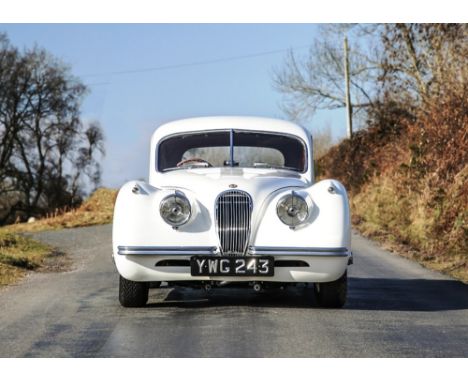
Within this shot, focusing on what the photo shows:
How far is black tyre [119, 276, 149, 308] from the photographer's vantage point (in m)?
8.70

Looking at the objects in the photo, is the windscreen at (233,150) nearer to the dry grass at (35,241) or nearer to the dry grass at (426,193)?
the dry grass at (35,241)

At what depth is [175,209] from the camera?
8484mm

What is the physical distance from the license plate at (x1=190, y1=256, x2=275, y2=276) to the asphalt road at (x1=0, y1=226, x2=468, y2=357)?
14.3 inches

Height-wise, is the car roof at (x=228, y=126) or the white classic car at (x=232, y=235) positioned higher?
the car roof at (x=228, y=126)

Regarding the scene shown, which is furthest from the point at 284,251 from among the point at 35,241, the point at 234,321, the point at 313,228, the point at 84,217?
the point at 84,217

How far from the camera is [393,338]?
711 centimetres

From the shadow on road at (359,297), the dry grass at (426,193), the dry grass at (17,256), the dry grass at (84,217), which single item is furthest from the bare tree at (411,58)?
the shadow on road at (359,297)

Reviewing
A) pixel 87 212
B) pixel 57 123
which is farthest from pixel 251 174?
pixel 57 123

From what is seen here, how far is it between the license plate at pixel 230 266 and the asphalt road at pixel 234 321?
36 centimetres

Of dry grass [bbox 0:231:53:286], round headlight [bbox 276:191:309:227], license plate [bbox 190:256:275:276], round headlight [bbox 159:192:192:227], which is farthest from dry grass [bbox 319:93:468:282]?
dry grass [bbox 0:231:53:286]

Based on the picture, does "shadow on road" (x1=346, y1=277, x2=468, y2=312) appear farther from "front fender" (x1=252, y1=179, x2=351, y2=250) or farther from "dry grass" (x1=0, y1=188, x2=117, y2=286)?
"dry grass" (x1=0, y1=188, x2=117, y2=286)

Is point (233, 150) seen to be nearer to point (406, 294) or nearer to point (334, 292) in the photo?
point (334, 292)

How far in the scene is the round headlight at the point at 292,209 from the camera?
8.50 metres

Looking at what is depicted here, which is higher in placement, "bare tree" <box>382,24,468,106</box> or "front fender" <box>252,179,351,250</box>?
"bare tree" <box>382,24,468,106</box>
